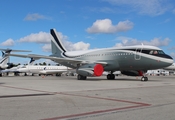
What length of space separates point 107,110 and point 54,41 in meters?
30.2

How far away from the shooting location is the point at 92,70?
25750 millimetres

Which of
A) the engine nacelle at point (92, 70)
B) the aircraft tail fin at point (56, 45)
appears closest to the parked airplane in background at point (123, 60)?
the engine nacelle at point (92, 70)

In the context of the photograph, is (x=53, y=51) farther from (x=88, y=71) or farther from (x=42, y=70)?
(x=42, y=70)

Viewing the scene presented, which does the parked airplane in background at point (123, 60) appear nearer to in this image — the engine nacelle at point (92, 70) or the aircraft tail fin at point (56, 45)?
the engine nacelle at point (92, 70)

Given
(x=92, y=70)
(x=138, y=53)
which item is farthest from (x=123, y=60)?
(x=92, y=70)

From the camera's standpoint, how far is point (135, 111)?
752 cm

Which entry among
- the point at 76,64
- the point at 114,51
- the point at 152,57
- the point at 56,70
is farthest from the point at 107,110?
the point at 56,70

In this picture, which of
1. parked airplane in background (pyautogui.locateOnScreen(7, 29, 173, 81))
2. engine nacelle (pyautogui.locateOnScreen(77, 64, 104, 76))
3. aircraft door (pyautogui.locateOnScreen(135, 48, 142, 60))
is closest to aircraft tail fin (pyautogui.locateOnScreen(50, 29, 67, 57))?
parked airplane in background (pyautogui.locateOnScreen(7, 29, 173, 81))

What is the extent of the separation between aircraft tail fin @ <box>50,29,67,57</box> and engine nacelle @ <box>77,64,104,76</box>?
1012 centimetres

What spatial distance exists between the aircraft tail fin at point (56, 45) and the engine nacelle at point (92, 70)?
33.2 feet

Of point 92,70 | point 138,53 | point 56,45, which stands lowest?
point 92,70

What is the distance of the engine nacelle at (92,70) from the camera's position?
25.6m

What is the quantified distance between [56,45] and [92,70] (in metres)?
12.7

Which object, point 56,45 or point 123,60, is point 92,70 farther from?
point 56,45
